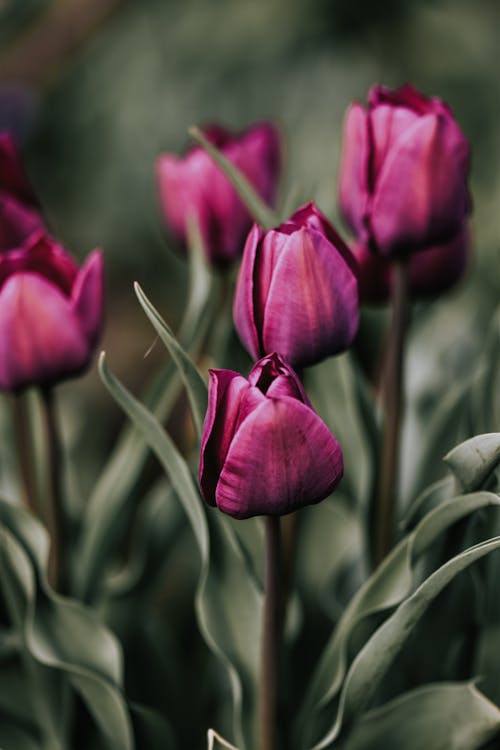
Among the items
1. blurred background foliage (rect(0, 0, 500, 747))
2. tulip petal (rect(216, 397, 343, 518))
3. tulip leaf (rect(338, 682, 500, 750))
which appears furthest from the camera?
blurred background foliage (rect(0, 0, 500, 747))

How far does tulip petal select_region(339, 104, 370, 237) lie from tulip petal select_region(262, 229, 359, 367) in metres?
0.06

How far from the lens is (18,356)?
0.42 metres

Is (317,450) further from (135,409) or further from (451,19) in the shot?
(451,19)

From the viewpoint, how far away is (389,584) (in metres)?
0.41

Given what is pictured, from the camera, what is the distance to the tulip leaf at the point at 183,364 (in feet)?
1.20

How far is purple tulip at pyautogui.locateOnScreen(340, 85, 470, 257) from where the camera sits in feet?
1.32

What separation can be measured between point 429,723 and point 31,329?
0.75 ft

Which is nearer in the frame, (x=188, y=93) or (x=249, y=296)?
(x=249, y=296)

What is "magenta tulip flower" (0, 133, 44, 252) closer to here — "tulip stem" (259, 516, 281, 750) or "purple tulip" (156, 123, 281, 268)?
"purple tulip" (156, 123, 281, 268)

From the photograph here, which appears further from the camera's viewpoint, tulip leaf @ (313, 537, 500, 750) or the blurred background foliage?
the blurred background foliage

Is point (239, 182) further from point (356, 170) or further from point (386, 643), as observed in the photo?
point (386, 643)

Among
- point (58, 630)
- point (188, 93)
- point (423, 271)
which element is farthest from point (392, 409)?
point (188, 93)

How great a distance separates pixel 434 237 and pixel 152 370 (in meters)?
0.91

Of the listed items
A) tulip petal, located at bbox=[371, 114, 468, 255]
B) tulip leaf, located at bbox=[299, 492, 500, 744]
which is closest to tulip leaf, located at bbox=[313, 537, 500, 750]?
tulip leaf, located at bbox=[299, 492, 500, 744]
